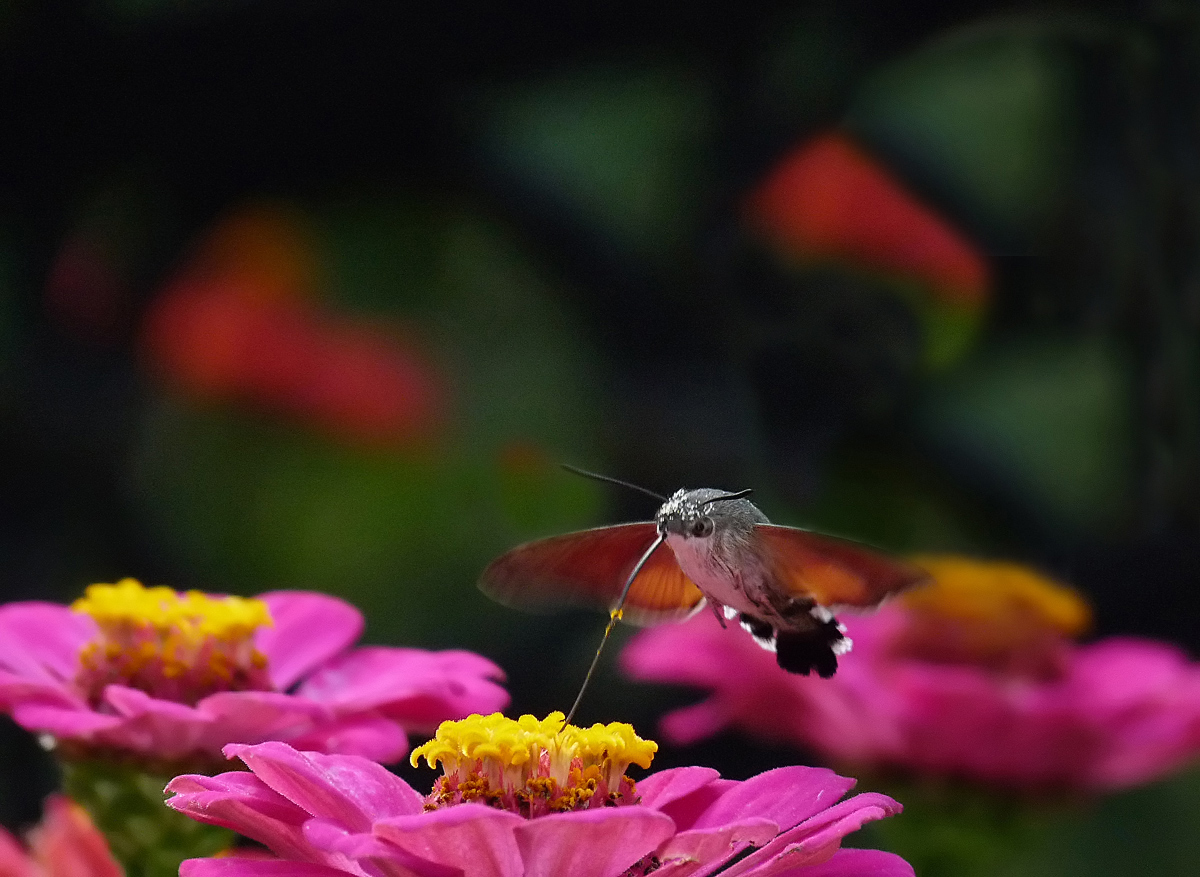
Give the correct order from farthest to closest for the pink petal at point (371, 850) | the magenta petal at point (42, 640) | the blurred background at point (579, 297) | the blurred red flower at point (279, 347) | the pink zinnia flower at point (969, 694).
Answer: the blurred red flower at point (279, 347) → the blurred background at point (579, 297) → the pink zinnia flower at point (969, 694) → the magenta petal at point (42, 640) → the pink petal at point (371, 850)

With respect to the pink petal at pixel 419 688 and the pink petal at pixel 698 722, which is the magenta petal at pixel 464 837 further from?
the pink petal at pixel 698 722

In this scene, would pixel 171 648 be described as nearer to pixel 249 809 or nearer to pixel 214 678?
pixel 214 678

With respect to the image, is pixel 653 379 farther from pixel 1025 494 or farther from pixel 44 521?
pixel 44 521

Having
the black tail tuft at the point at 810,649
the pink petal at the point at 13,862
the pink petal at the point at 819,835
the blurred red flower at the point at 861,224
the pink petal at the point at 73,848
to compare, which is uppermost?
the blurred red flower at the point at 861,224

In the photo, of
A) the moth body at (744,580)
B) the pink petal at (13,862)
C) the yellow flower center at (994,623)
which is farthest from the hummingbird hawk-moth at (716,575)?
the yellow flower center at (994,623)

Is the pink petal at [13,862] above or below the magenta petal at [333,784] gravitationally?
below

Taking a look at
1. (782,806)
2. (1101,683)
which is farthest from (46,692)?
(1101,683)
